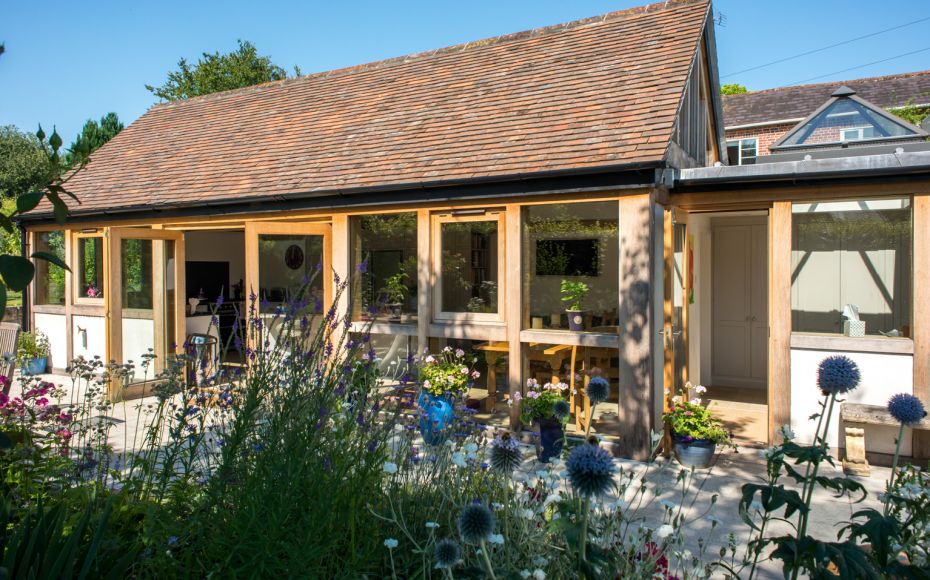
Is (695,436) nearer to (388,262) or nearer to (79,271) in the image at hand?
(388,262)

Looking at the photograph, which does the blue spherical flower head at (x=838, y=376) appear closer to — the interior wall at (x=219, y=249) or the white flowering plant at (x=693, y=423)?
the white flowering plant at (x=693, y=423)

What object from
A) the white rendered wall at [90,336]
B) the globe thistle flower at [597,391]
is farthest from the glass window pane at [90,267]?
the globe thistle flower at [597,391]

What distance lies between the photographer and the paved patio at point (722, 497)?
4898 millimetres

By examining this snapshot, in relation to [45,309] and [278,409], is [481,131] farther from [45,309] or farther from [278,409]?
[45,309]

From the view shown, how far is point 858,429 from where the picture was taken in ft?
22.4

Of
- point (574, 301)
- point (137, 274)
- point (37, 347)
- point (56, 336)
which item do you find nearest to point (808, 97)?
point (574, 301)

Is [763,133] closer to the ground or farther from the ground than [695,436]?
farther from the ground

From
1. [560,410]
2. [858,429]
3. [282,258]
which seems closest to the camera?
[560,410]

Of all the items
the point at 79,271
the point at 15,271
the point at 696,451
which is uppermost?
the point at 79,271

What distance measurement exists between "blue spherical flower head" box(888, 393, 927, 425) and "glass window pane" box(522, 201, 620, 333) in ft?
16.4

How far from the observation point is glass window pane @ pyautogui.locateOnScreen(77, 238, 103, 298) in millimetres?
12008

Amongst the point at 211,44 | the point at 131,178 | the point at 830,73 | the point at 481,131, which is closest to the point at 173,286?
the point at 131,178

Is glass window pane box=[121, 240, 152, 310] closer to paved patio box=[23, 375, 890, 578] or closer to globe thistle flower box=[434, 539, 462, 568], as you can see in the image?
paved patio box=[23, 375, 890, 578]

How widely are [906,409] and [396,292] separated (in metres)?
6.81
